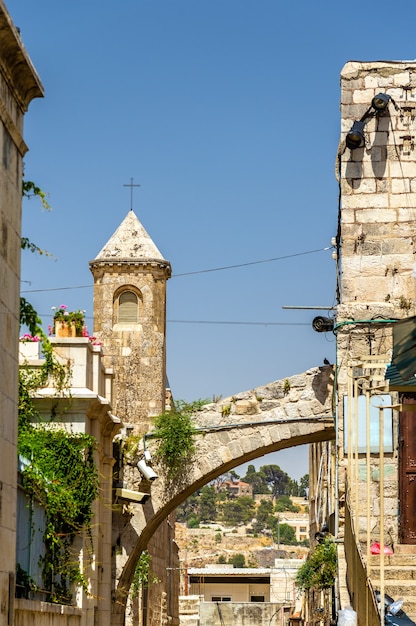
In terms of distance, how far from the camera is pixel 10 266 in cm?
1041

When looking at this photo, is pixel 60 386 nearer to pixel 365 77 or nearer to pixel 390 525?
pixel 390 525

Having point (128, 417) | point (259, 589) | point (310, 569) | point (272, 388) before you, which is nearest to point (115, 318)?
point (128, 417)

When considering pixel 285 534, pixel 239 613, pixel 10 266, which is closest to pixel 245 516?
pixel 285 534

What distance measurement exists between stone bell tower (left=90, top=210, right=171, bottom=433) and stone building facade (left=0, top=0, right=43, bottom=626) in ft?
62.6

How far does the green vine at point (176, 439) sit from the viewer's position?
20.1m

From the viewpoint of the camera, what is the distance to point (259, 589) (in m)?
61.4

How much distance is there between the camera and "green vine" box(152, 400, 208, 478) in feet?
65.9

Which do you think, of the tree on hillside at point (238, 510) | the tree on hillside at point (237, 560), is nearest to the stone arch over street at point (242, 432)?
the tree on hillside at point (237, 560)

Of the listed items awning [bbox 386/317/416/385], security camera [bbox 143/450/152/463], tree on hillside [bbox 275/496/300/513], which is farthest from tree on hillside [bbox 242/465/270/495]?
awning [bbox 386/317/416/385]

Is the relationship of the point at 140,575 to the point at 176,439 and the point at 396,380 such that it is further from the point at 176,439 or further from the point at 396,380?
the point at 396,380

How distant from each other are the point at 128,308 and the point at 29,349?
45.3 feet

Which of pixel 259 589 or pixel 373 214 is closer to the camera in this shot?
pixel 373 214

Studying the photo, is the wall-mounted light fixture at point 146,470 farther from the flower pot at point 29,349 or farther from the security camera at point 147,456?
the flower pot at point 29,349

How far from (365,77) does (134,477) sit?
260 inches
